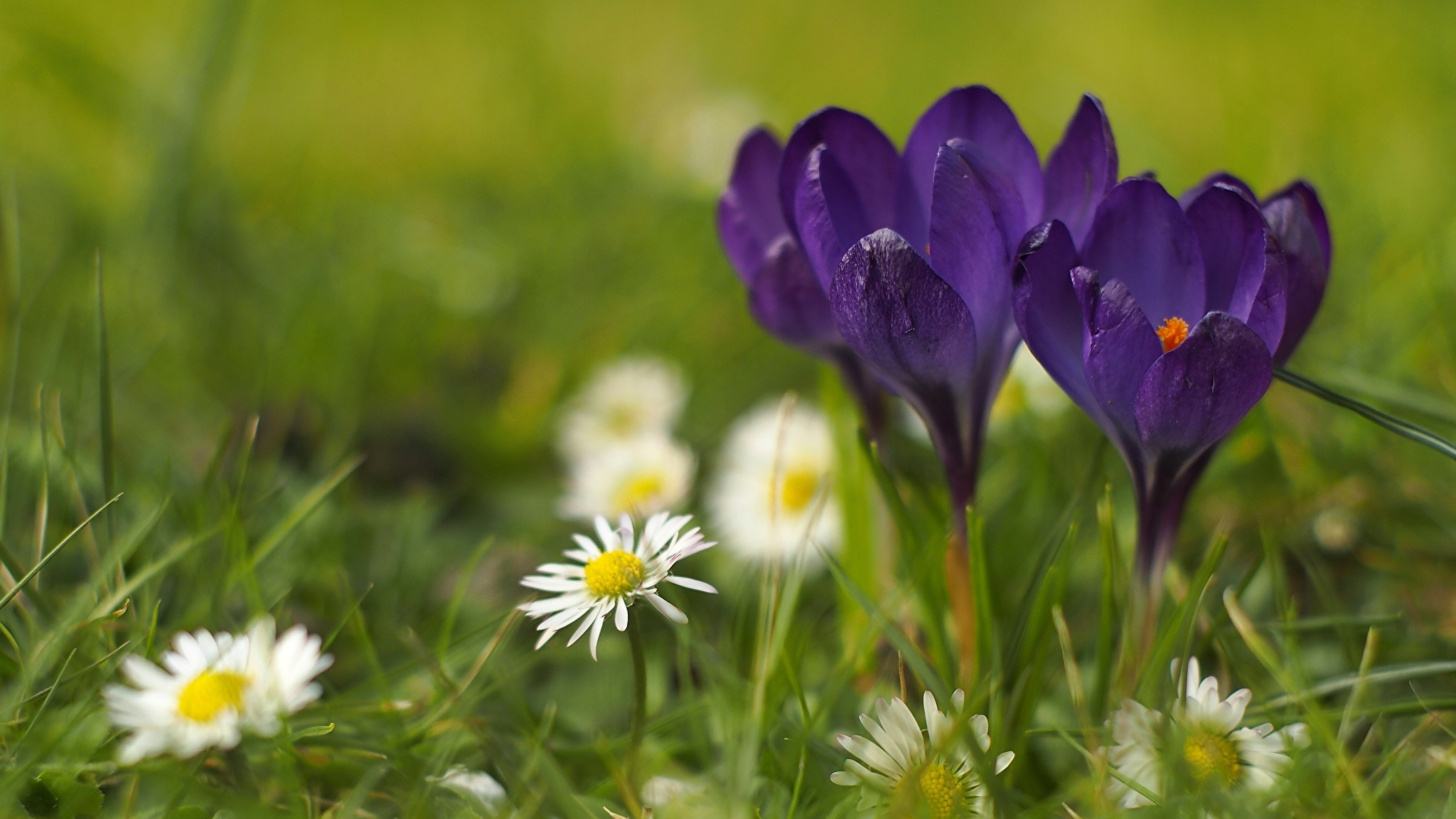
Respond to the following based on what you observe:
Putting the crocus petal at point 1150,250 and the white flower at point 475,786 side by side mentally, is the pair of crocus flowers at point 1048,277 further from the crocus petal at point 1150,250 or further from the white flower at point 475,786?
the white flower at point 475,786

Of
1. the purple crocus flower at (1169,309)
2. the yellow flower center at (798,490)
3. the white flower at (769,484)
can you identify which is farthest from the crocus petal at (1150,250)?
the yellow flower center at (798,490)

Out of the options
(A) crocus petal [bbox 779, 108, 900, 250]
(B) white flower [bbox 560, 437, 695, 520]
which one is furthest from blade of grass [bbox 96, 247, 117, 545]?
(A) crocus petal [bbox 779, 108, 900, 250]

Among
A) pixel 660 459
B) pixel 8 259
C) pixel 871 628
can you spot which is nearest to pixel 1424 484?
pixel 871 628

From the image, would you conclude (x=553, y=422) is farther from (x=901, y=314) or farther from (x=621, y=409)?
(x=901, y=314)

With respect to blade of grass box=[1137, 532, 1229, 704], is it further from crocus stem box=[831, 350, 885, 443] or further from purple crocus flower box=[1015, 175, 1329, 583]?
crocus stem box=[831, 350, 885, 443]

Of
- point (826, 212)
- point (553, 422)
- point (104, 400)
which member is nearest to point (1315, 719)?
point (826, 212)

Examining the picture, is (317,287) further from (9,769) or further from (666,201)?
(9,769)
